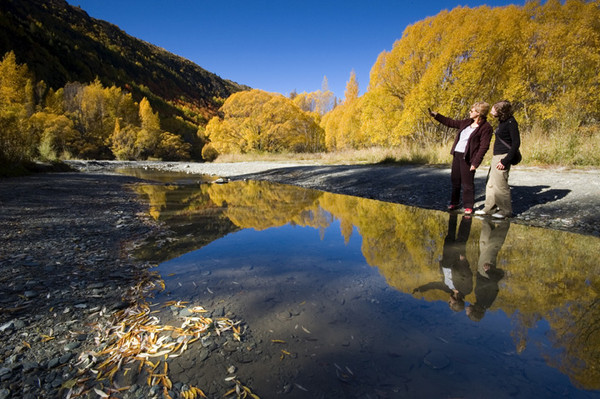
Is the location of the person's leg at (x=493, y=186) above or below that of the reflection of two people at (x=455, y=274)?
above

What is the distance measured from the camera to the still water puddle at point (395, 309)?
112 cm

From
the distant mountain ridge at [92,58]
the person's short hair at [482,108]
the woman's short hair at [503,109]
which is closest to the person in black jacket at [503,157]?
the woman's short hair at [503,109]

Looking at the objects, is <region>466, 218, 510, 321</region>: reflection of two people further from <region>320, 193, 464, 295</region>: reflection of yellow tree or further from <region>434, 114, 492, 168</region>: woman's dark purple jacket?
<region>434, 114, 492, 168</region>: woman's dark purple jacket

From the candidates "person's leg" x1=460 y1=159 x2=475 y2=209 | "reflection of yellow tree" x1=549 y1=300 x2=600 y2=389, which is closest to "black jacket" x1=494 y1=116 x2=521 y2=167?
"person's leg" x1=460 y1=159 x2=475 y2=209

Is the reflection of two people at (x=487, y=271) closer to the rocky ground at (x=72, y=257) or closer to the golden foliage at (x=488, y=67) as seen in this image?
the rocky ground at (x=72, y=257)

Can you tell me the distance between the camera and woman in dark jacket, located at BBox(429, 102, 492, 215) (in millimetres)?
4156

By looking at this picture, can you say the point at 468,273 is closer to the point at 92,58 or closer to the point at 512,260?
the point at 512,260

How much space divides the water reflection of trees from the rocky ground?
874 millimetres

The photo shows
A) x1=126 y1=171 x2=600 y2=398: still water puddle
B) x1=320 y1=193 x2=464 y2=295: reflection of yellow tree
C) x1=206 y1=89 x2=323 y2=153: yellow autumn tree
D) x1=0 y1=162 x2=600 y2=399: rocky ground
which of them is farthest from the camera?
x1=206 y1=89 x2=323 y2=153: yellow autumn tree

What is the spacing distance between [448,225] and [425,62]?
1654cm

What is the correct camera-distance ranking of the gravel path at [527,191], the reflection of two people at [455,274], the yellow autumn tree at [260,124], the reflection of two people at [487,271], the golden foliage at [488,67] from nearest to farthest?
the reflection of two people at [487,271] < the reflection of two people at [455,274] < the gravel path at [527,191] < the golden foliage at [488,67] < the yellow autumn tree at [260,124]

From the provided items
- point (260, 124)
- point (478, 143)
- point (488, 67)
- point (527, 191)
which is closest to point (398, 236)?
point (478, 143)

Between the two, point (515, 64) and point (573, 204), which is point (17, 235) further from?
point (515, 64)

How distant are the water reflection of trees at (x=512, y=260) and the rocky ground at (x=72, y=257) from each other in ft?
2.87
